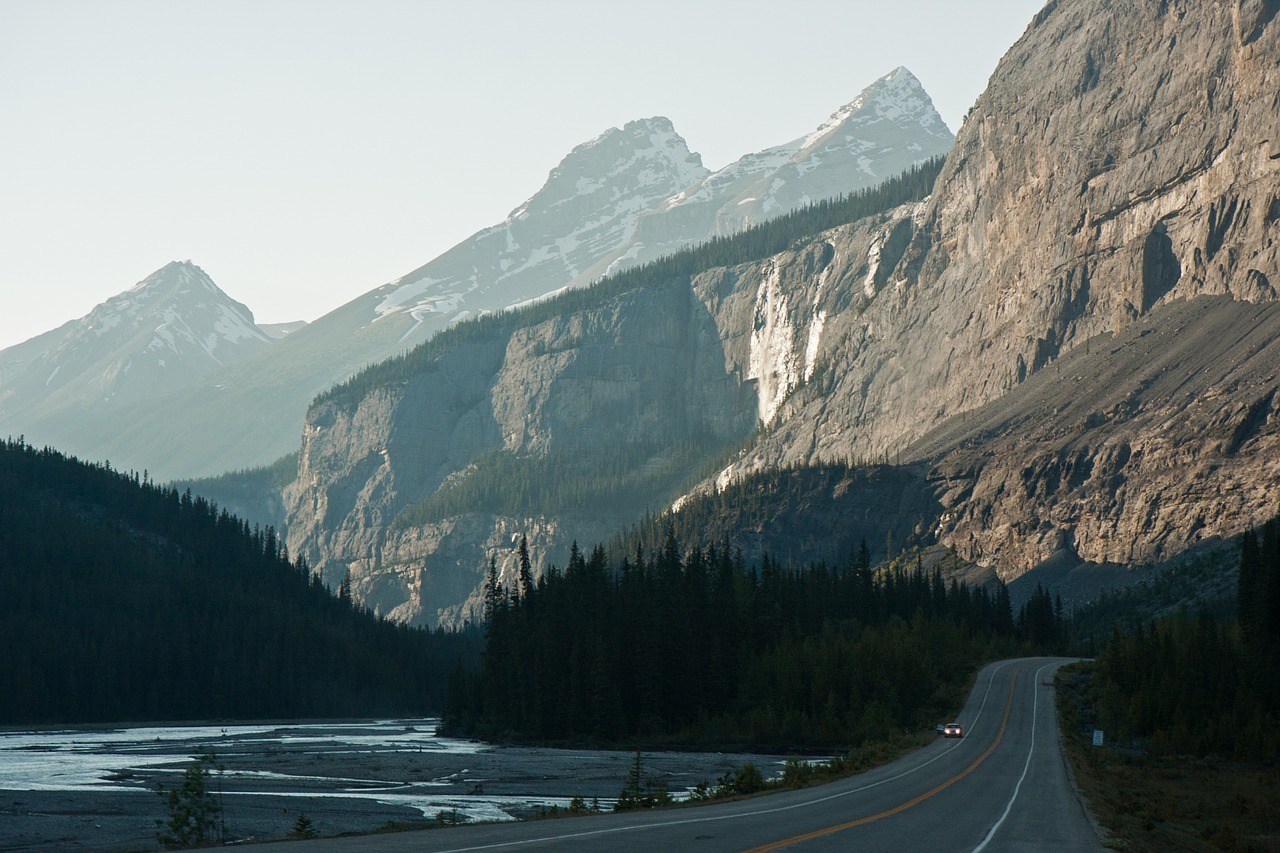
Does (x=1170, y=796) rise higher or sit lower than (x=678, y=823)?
lower

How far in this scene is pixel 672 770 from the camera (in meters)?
72.6

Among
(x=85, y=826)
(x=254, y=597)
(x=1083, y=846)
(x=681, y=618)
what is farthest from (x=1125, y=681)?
(x=254, y=597)

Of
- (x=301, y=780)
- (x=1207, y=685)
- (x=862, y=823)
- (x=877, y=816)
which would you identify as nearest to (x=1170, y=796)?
(x=877, y=816)

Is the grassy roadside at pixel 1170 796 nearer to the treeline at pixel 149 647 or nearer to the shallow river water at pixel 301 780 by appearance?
the shallow river water at pixel 301 780

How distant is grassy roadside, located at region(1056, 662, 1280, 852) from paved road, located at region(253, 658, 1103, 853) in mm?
1502

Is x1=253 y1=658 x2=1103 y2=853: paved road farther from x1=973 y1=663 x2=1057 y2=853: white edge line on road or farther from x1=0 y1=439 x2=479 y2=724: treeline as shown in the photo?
x1=0 y1=439 x2=479 y2=724: treeline

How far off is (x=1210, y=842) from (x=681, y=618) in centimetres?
6830

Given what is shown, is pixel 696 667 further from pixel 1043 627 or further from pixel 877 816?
pixel 1043 627

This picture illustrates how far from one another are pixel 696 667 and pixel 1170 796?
5220 cm

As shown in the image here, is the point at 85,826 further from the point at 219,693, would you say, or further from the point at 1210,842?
the point at 219,693

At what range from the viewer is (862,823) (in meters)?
36.5

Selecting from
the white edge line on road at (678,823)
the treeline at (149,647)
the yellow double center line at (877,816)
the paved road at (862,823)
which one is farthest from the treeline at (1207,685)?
the treeline at (149,647)

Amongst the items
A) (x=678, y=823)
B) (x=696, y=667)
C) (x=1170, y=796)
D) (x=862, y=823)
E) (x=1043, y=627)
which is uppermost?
(x=1043, y=627)

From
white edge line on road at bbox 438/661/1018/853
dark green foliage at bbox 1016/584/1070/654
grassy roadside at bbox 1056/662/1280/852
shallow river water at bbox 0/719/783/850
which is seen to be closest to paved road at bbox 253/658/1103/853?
white edge line on road at bbox 438/661/1018/853
